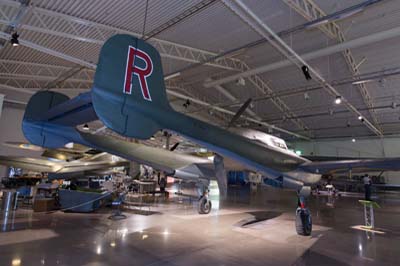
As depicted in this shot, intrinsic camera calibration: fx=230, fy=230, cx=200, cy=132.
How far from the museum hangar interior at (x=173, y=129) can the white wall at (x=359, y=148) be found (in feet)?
33.9

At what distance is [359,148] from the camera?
87.0 feet

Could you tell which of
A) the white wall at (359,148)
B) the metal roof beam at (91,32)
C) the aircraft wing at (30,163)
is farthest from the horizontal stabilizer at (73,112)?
the white wall at (359,148)

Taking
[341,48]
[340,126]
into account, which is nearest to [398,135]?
[340,126]

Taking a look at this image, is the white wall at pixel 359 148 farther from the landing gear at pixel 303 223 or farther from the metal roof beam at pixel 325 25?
the landing gear at pixel 303 223

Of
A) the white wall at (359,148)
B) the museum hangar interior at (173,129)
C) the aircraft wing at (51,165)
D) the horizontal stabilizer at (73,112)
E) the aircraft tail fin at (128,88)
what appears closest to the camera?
the aircraft tail fin at (128,88)

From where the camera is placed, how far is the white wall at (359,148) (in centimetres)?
2455

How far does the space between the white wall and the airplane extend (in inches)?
941

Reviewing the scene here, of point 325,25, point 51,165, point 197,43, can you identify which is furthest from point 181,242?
point 51,165

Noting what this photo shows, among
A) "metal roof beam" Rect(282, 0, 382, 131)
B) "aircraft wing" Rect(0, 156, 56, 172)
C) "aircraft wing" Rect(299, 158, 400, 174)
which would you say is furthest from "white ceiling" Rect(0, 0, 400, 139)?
"aircraft wing" Rect(299, 158, 400, 174)

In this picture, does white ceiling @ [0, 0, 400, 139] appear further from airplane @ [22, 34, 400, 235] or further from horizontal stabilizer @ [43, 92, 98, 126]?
horizontal stabilizer @ [43, 92, 98, 126]

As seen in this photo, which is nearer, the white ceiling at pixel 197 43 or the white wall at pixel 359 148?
the white ceiling at pixel 197 43

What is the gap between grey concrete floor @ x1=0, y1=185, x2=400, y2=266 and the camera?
434 centimetres

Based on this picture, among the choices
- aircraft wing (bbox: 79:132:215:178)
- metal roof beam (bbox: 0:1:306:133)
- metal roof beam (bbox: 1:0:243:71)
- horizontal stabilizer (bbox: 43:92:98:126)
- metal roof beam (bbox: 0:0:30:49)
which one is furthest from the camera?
metal roof beam (bbox: 0:1:306:133)

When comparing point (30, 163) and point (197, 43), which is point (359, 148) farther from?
point (30, 163)
